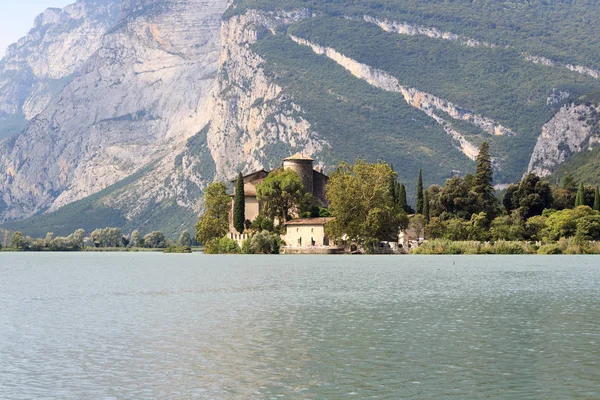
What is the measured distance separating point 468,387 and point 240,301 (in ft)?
68.9

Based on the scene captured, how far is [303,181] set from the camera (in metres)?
120

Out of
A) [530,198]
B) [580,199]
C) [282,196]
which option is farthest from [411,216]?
[580,199]

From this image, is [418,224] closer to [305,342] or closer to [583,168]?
[583,168]

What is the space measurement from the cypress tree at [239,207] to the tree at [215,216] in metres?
6.15

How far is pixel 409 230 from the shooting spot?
4353 inches

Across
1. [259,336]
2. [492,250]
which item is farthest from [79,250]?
[259,336]

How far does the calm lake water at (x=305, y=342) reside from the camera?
64.8 ft

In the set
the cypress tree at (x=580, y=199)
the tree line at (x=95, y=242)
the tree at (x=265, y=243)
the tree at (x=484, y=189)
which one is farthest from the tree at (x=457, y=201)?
the tree line at (x=95, y=242)

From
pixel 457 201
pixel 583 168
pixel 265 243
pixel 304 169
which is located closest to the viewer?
pixel 457 201

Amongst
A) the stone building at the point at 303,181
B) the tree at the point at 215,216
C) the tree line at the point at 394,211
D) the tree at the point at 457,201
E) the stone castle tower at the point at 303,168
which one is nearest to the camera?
the tree line at the point at 394,211

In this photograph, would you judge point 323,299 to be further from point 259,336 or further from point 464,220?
point 464,220

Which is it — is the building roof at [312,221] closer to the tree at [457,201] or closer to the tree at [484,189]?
the tree at [457,201]

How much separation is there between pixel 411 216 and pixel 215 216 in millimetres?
27198

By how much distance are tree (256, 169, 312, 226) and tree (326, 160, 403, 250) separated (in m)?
9.20
